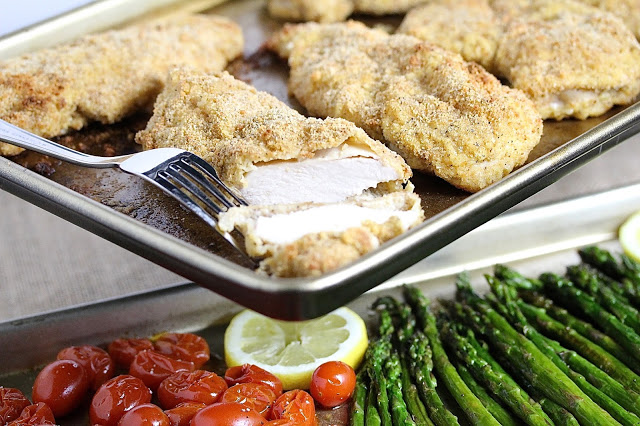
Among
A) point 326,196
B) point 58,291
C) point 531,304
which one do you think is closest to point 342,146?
point 326,196

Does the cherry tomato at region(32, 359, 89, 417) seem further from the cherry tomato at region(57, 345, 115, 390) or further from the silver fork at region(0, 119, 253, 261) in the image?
the silver fork at region(0, 119, 253, 261)

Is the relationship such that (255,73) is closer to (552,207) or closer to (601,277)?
(552,207)

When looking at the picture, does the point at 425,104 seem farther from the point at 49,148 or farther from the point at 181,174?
the point at 49,148

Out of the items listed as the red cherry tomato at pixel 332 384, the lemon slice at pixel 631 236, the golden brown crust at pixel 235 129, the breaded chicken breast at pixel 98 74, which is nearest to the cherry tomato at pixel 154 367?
the red cherry tomato at pixel 332 384

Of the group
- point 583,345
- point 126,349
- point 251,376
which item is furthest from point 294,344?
point 583,345

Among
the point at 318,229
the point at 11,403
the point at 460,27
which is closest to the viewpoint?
the point at 318,229

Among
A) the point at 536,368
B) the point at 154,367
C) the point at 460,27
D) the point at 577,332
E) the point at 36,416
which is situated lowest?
the point at 577,332
